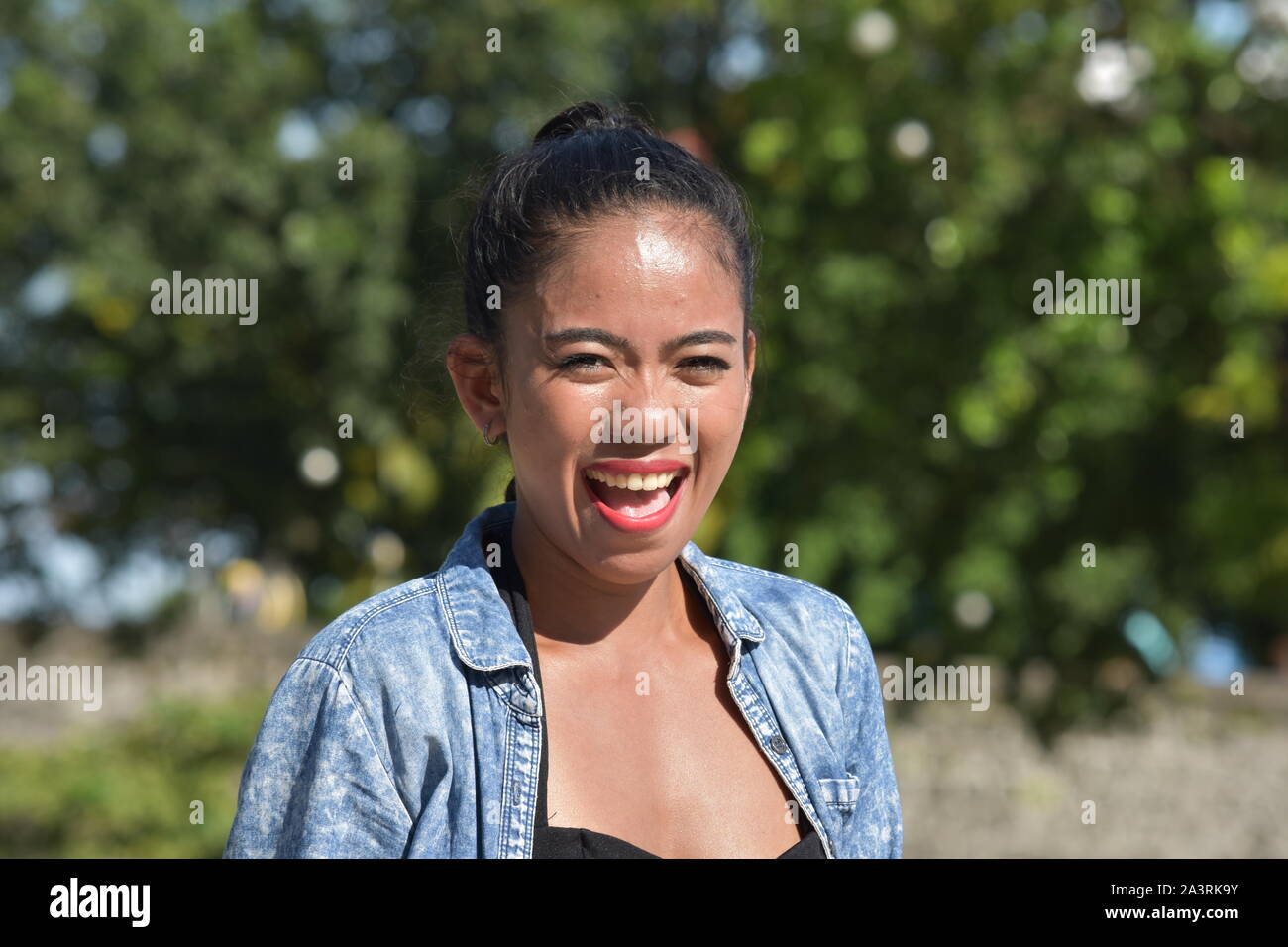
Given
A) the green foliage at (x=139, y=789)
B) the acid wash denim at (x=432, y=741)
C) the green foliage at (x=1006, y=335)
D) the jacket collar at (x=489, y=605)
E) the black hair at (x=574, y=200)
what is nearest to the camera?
the acid wash denim at (x=432, y=741)

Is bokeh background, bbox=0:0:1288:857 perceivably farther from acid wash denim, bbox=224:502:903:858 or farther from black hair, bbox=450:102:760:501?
acid wash denim, bbox=224:502:903:858

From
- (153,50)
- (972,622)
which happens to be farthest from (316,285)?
(972,622)

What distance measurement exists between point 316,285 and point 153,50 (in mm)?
1666

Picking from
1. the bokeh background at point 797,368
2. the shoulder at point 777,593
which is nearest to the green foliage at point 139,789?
the bokeh background at point 797,368

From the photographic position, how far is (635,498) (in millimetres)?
1999

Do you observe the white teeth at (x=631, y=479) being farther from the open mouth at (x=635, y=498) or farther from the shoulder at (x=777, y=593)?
the shoulder at (x=777, y=593)

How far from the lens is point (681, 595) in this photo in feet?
7.31

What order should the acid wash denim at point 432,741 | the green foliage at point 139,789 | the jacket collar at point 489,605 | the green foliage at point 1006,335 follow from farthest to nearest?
the green foliage at point 139,789 → the green foliage at point 1006,335 → the jacket collar at point 489,605 → the acid wash denim at point 432,741

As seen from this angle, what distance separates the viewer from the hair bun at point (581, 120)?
89.1 inches

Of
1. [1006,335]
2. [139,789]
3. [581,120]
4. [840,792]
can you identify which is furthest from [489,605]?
[139,789]

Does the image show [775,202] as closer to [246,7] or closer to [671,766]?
[246,7]

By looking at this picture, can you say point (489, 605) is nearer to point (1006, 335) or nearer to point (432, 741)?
point (432, 741)

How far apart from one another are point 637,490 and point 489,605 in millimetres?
242

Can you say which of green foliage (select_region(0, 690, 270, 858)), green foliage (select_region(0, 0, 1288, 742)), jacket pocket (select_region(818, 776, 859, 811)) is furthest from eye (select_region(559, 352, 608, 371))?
green foliage (select_region(0, 690, 270, 858))
